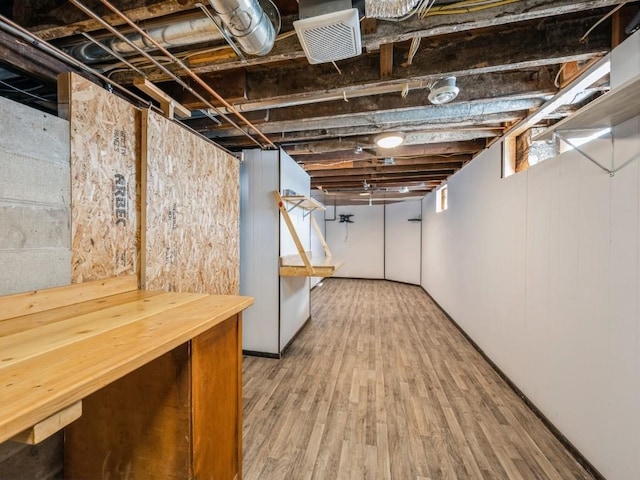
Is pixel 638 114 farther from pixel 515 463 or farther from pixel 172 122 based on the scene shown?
pixel 172 122

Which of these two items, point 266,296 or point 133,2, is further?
point 266,296

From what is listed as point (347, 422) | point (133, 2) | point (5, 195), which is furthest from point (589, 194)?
point (5, 195)

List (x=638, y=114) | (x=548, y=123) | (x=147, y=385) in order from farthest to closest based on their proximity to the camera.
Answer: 1. (x=548, y=123)
2. (x=638, y=114)
3. (x=147, y=385)

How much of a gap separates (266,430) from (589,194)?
2664mm

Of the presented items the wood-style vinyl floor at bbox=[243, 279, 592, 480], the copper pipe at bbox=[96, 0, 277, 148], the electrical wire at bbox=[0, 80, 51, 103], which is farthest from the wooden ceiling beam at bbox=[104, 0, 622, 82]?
the wood-style vinyl floor at bbox=[243, 279, 592, 480]

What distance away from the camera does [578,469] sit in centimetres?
162

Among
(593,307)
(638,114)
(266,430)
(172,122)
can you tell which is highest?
(172,122)

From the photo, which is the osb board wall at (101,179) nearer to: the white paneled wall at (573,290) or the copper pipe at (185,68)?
the copper pipe at (185,68)

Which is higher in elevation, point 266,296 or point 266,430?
point 266,296

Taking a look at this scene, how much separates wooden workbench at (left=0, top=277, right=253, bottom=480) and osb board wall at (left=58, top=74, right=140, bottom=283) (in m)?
0.19

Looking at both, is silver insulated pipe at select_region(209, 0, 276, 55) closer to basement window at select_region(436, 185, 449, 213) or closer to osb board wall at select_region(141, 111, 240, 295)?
osb board wall at select_region(141, 111, 240, 295)

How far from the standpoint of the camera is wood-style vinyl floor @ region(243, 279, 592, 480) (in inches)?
64.5

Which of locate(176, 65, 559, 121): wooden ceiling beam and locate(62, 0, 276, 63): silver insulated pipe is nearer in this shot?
locate(62, 0, 276, 63): silver insulated pipe

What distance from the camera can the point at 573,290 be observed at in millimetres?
1786
